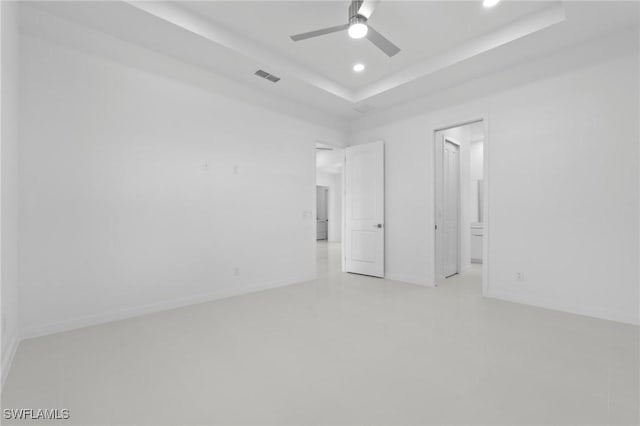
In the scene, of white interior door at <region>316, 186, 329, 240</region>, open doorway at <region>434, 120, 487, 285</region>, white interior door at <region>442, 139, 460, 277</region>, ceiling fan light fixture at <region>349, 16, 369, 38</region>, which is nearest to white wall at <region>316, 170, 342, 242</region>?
white interior door at <region>316, 186, 329, 240</region>

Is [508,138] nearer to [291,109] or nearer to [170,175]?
[291,109]

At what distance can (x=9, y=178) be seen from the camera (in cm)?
226

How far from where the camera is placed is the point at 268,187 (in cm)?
441

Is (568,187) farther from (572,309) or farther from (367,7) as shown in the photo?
(367,7)

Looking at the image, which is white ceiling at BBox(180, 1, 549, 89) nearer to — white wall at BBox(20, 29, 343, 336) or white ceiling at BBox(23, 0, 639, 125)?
white ceiling at BBox(23, 0, 639, 125)

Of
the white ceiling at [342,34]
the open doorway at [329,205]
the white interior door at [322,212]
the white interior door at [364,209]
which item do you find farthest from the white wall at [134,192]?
the white interior door at [322,212]

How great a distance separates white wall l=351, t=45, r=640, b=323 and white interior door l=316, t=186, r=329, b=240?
8393 millimetres

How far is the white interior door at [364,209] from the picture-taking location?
511 centimetres

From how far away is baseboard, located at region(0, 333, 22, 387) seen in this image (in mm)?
1960

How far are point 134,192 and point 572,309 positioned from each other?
16.5ft

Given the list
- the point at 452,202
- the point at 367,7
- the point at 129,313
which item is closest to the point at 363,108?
the point at 452,202

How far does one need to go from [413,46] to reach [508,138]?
169cm

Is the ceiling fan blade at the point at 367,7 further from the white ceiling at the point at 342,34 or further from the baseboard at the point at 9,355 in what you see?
the baseboard at the point at 9,355

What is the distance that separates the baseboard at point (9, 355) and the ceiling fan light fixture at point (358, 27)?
12.1 feet
